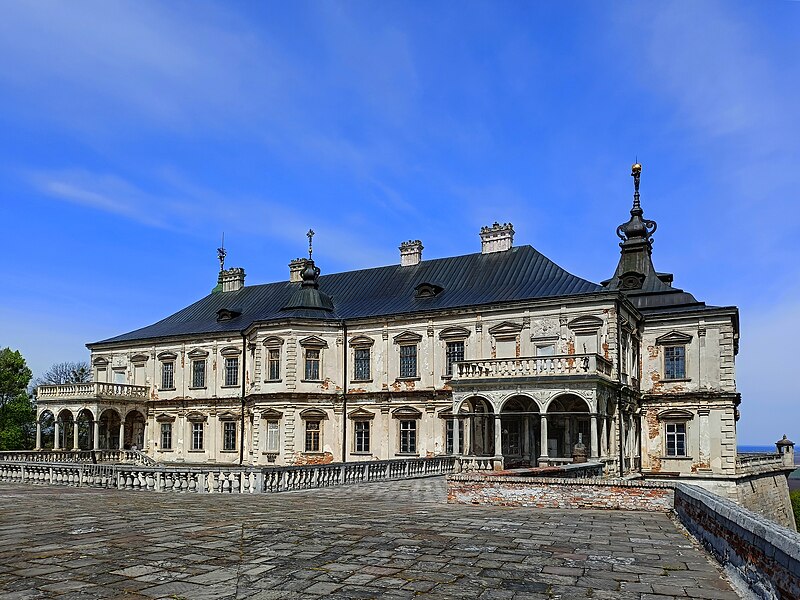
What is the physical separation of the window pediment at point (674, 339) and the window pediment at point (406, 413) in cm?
1057

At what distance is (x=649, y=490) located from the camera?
13195 mm

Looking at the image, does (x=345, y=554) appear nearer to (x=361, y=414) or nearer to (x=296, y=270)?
(x=361, y=414)

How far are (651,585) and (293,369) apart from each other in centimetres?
2706

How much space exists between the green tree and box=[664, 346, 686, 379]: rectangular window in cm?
3589

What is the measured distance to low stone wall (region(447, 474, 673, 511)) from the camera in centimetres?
1319

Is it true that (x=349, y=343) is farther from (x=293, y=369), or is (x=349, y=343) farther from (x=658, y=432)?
(x=658, y=432)

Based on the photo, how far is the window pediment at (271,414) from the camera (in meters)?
32.8

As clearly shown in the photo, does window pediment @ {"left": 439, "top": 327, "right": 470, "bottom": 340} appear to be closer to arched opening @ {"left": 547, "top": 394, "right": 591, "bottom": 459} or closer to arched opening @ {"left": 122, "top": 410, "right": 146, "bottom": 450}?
arched opening @ {"left": 547, "top": 394, "right": 591, "bottom": 459}

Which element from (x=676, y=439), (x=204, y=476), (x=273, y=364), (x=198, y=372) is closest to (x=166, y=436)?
(x=198, y=372)

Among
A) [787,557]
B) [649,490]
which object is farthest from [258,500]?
[787,557]

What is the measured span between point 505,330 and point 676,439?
334 inches

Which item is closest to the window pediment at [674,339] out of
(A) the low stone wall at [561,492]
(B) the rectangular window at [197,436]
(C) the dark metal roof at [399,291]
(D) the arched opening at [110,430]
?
(C) the dark metal roof at [399,291]

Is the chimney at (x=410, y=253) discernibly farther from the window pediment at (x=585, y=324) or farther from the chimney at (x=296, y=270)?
the window pediment at (x=585, y=324)

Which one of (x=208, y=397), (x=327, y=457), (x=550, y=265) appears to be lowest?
(x=327, y=457)
